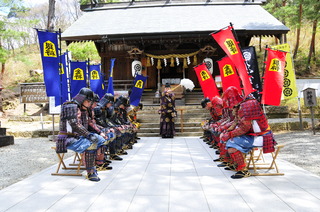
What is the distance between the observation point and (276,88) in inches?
196

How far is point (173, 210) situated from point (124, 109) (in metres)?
4.89

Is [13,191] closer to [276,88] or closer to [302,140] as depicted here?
[276,88]

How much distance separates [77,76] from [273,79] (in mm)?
4713

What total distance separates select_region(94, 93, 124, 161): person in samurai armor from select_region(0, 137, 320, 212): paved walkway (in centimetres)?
82

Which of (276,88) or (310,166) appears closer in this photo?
(276,88)

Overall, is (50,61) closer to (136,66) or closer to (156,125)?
(156,125)

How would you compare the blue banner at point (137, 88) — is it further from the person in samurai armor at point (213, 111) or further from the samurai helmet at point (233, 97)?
the samurai helmet at point (233, 97)

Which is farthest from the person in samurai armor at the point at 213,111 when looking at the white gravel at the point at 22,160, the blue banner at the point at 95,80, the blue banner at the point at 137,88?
the white gravel at the point at 22,160

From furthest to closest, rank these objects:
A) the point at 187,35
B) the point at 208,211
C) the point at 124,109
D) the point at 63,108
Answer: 1. the point at 187,35
2. the point at 124,109
3. the point at 63,108
4. the point at 208,211

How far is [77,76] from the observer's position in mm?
6512

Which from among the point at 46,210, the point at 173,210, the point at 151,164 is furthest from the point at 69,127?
the point at 173,210

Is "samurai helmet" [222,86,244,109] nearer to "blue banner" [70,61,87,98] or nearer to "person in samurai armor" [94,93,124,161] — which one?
"person in samurai armor" [94,93,124,161]

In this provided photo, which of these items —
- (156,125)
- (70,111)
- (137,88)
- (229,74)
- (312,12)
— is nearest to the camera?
(70,111)

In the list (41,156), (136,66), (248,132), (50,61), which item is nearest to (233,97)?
(248,132)
